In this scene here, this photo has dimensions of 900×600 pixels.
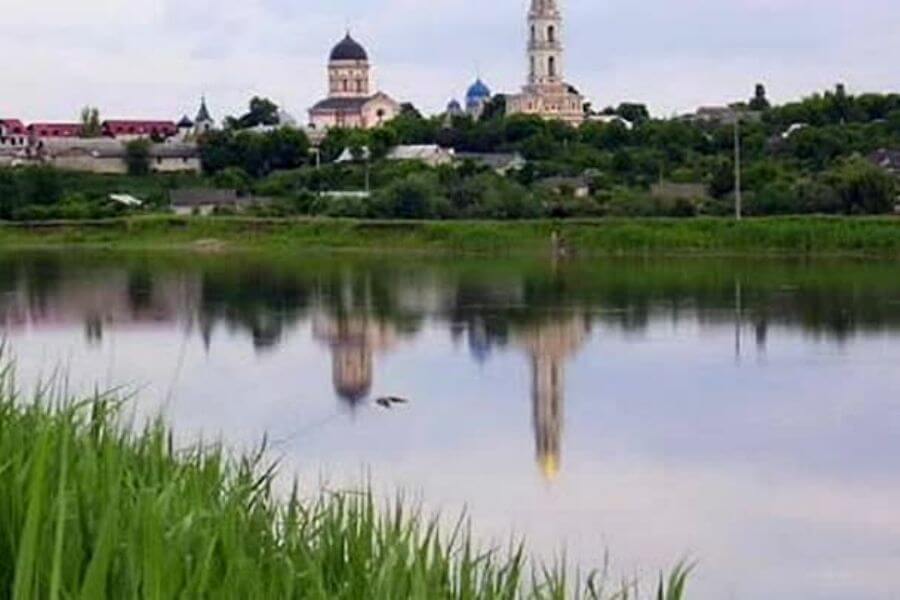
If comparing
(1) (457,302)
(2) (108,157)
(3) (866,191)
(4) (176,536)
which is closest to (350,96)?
(2) (108,157)

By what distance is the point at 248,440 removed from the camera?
7.61 metres

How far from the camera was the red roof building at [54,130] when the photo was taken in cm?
5454

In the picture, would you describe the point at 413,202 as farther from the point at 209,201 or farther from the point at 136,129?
the point at 136,129

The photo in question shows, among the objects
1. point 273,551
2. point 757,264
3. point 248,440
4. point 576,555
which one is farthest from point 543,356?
point 757,264

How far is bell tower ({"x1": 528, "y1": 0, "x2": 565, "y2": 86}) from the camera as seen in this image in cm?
5347

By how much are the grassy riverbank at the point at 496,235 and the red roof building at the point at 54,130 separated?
25686mm

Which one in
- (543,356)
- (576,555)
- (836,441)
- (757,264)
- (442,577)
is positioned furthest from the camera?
(757,264)

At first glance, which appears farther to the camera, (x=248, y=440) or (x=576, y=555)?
(x=248, y=440)

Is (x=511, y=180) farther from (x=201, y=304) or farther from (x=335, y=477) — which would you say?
(x=335, y=477)

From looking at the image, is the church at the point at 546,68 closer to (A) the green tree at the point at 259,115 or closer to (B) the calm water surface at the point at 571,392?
(A) the green tree at the point at 259,115

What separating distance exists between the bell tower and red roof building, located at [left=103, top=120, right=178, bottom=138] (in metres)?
10.9

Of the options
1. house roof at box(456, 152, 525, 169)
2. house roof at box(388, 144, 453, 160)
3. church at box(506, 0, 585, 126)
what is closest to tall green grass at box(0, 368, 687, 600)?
house roof at box(456, 152, 525, 169)

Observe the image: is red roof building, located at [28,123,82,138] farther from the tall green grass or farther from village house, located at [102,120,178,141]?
the tall green grass

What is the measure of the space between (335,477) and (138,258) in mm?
18859
